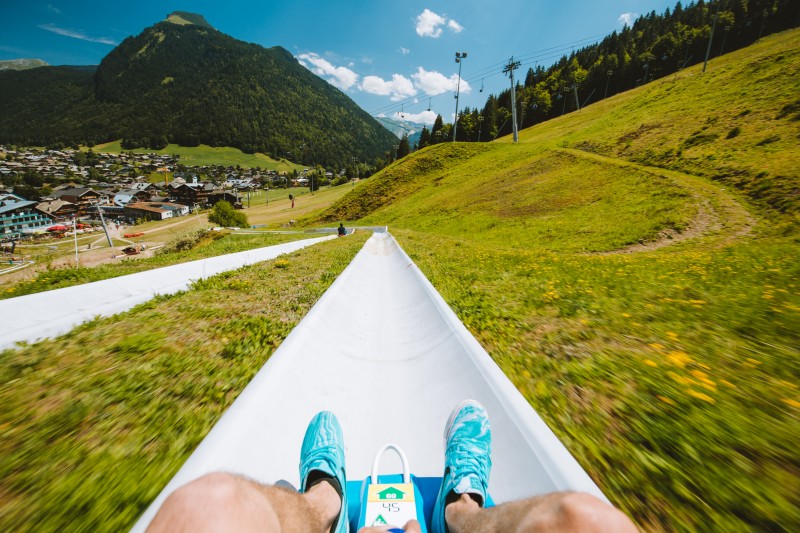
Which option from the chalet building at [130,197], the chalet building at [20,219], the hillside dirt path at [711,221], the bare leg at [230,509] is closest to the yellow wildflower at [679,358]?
the bare leg at [230,509]

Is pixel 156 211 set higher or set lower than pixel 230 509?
higher

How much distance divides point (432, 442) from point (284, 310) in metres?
3.24

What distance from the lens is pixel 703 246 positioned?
1129 centimetres

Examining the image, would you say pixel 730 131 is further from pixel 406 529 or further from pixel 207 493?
pixel 207 493

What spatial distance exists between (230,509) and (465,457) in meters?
1.61

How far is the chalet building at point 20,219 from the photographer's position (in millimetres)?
71625

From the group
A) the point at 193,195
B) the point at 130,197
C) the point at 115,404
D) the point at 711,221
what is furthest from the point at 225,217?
the point at 130,197

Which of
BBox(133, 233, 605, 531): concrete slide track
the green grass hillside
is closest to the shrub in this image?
the green grass hillside

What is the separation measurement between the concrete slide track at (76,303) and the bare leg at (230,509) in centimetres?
469

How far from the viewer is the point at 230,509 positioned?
1.36m

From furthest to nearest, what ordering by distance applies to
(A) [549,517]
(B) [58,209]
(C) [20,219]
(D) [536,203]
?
(B) [58,209] < (C) [20,219] < (D) [536,203] < (A) [549,517]

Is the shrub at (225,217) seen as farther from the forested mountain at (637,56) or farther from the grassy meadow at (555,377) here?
the forested mountain at (637,56)

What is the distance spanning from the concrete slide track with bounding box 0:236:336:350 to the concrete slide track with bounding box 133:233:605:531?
3.78 meters

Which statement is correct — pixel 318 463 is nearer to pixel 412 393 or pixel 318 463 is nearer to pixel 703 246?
pixel 412 393
